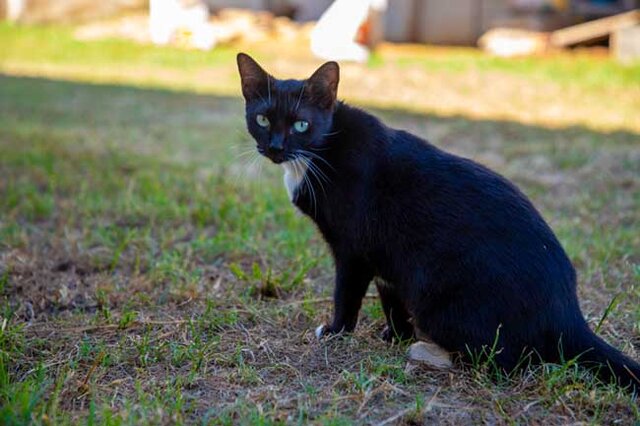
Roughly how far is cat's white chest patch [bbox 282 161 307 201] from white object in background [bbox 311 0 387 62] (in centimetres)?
797

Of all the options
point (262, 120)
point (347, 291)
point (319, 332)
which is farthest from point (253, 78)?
point (319, 332)

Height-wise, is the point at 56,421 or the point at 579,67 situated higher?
the point at 579,67

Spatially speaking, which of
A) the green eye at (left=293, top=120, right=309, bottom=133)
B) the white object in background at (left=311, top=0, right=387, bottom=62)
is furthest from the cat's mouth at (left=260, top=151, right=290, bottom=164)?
the white object in background at (left=311, top=0, right=387, bottom=62)

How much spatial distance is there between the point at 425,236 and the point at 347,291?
400 millimetres

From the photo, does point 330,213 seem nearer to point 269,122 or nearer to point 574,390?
point 269,122

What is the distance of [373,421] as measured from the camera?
7.11ft

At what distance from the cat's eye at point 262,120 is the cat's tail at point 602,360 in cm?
132

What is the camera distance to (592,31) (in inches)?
425

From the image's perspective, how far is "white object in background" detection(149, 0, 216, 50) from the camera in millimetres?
11984

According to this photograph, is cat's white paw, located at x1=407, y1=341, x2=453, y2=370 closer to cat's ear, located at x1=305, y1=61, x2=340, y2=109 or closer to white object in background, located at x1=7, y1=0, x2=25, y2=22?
cat's ear, located at x1=305, y1=61, x2=340, y2=109

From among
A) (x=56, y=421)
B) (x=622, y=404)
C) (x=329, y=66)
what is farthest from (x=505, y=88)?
(x=56, y=421)

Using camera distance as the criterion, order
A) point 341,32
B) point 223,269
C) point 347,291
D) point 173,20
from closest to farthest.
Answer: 1. point 347,291
2. point 223,269
3. point 341,32
4. point 173,20

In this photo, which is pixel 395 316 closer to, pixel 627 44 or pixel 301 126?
pixel 301 126

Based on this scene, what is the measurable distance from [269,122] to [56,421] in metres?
1.32
